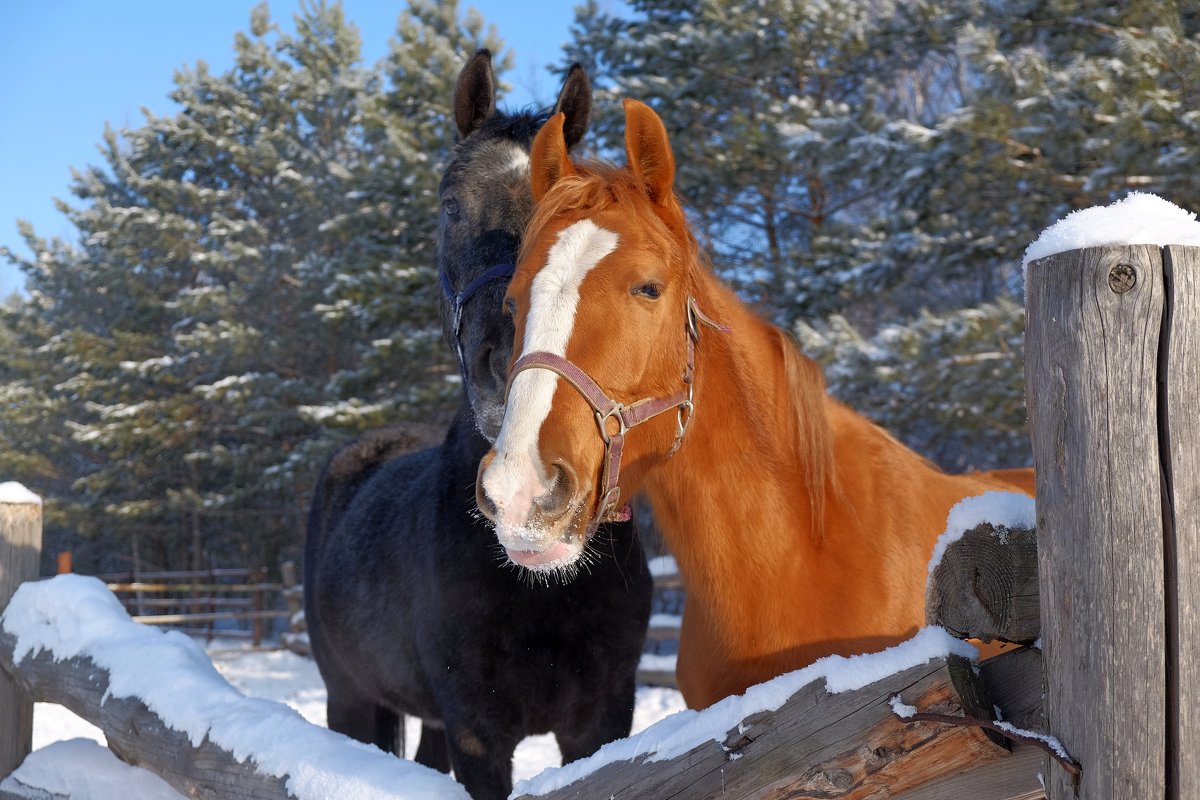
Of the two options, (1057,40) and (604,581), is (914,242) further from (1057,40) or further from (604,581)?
(604,581)

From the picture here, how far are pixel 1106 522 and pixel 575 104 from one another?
8.58 feet

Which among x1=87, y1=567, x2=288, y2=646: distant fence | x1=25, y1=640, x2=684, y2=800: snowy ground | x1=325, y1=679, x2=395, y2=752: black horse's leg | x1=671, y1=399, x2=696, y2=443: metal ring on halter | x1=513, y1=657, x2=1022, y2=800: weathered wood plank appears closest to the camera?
x1=513, y1=657, x2=1022, y2=800: weathered wood plank

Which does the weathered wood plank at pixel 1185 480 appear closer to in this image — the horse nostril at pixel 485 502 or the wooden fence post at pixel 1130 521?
the wooden fence post at pixel 1130 521

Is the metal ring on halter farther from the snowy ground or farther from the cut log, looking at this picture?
the snowy ground

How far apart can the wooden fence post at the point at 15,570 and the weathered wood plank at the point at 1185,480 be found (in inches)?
141

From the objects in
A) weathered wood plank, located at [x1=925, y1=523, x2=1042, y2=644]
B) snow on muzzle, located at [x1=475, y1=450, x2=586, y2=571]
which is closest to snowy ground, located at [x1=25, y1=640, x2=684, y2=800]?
snow on muzzle, located at [x1=475, y1=450, x2=586, y2=571]

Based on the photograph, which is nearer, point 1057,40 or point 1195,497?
point 1195,497

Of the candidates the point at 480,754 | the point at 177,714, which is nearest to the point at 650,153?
the point at 480,754

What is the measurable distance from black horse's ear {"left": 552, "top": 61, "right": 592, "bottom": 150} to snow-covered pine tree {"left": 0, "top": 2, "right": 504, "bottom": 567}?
1311 cm

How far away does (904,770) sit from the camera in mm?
1291

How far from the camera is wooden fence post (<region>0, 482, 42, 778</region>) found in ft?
10.9

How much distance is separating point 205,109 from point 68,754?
872 inches

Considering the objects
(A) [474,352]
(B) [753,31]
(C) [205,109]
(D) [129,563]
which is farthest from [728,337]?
(D) [129,563]

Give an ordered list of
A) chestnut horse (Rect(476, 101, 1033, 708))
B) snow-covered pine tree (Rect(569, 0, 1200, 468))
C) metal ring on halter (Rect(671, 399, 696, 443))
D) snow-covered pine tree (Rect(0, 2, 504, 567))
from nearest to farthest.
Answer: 1. chestnut horse (Rect(476, 101, 1033, 708))
2. metal ring on halter (Rect(671, 399, 696, 443))
3. snow-covered pine tree (Rect(569, 0, 1200, 468))
4. snow-covered pine tree (Rect(0, 2, 504, 567))
